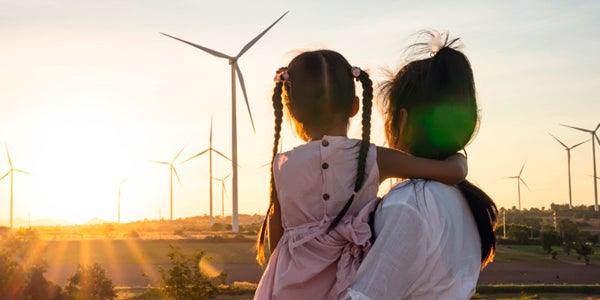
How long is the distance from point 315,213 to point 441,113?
3.03ft

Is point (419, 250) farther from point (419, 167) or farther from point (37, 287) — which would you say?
point (37, 287)

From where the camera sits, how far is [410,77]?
16.7 feet

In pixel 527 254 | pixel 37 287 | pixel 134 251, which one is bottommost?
pixel 527 254

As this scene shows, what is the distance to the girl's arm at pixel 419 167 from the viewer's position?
498cm

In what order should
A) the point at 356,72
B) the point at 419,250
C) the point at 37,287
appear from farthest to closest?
the point at 37,287 < the point at 356,72 < the point at 419,250

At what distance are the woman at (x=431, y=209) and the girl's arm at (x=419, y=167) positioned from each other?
70mm

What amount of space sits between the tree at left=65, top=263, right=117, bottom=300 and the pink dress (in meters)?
28.3

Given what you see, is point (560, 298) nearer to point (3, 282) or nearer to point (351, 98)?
point (3, 282)

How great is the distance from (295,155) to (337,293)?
908mm

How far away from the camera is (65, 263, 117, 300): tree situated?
1288 inches

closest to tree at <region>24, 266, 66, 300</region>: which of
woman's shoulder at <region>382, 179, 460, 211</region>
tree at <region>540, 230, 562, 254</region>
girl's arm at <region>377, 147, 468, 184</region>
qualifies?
girl's arm at <region>377, 147, 468, 184</region>

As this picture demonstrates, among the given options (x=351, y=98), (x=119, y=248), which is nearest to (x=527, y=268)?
(x=119, y=248)

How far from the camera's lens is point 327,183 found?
5141 millimetres

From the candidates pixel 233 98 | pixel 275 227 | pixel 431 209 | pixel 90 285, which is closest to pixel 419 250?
pixel 431 209
